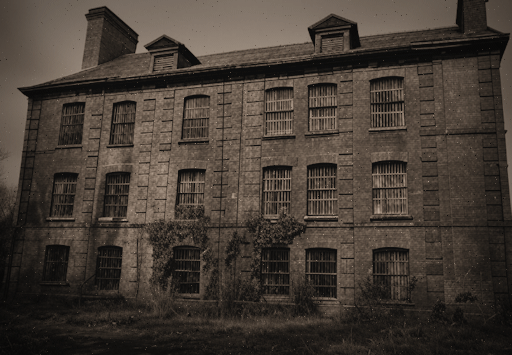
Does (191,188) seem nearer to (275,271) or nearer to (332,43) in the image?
(275,271)

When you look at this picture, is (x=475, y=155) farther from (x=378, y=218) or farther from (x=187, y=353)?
(x=187, y=353)

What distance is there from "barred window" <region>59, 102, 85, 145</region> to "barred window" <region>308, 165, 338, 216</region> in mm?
10828

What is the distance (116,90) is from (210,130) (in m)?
5.16

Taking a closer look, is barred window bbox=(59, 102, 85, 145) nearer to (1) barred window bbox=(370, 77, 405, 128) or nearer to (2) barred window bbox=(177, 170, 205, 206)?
(2) barred window bbox=(177, 170, 205, 206)

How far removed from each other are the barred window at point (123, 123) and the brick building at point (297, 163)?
0.23 ft

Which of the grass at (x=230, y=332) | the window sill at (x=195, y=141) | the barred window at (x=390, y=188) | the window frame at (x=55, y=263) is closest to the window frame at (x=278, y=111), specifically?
the window sill at (x=195, y=141)

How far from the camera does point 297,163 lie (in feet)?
52.6

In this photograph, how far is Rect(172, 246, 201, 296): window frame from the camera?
16172mm

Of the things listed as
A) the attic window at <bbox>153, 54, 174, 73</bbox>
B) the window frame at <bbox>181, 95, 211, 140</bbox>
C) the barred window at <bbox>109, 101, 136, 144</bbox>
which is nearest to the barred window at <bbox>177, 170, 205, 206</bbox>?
Answer: the window frame at <bbox>181, 95, 211, 140</bbox>

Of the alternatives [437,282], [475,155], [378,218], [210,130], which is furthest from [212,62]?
[437,282]

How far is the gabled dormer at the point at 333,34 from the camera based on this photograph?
16.6 m

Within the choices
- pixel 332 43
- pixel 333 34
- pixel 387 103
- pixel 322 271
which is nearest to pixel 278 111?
pixel 332 43

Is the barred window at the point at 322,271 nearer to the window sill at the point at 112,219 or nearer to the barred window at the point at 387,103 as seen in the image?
the barred window at the point at 387,103

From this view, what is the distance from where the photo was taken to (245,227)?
15977 millimetres
